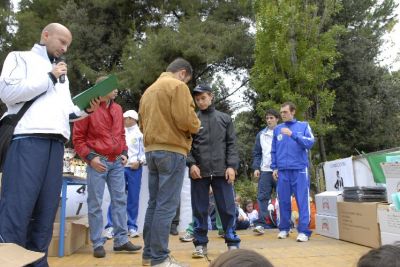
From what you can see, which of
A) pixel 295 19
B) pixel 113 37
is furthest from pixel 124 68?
pixel 295 19

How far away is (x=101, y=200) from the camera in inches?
173

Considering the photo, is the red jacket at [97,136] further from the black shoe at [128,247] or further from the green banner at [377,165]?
the green banner at [377,165]

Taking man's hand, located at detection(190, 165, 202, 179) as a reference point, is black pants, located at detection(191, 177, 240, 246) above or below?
below

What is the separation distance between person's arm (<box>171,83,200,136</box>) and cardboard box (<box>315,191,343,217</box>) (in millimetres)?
2840

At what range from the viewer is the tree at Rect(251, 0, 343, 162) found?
12.3m

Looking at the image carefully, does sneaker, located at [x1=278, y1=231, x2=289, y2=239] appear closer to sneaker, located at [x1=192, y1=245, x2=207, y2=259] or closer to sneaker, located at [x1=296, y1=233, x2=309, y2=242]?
sneaker, located at [x1=296, y1=233, x2=309, y2=242]

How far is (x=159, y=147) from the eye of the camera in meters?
3.62

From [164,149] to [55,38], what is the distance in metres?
1.20

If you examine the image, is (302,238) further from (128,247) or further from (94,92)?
(94,92)

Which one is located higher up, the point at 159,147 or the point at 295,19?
the point at 295,19

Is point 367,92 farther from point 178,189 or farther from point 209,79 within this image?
point 178,189

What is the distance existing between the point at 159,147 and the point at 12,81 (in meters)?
1.31

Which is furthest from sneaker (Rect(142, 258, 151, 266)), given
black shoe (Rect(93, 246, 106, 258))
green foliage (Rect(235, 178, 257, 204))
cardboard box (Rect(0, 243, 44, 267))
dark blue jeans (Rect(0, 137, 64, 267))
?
green foliage (Rect(235, 178, 257, 204))

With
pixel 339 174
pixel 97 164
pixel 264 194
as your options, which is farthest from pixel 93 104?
pixel 339 174
